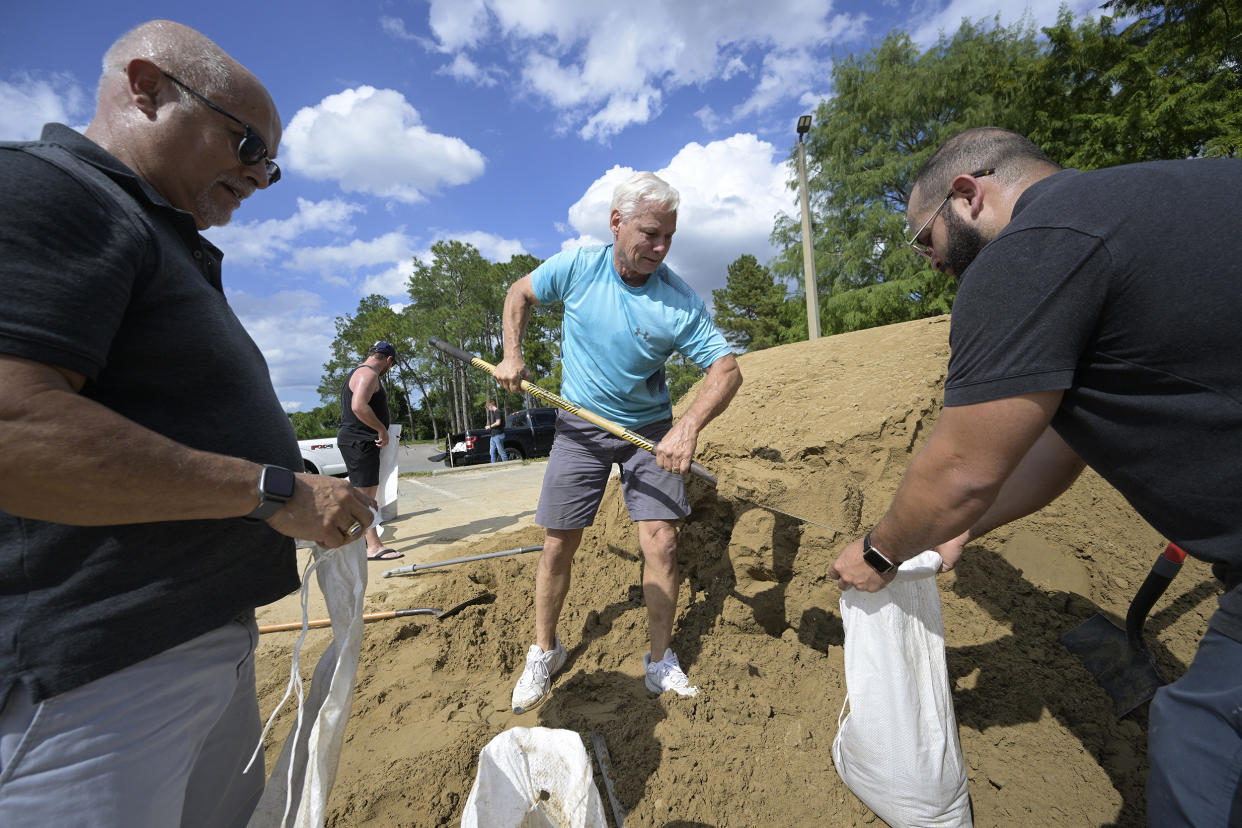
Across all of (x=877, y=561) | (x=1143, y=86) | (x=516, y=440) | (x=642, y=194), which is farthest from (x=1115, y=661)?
(x=1143, y=86)

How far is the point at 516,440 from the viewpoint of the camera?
14.8 metres

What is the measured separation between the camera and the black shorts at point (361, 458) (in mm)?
5031

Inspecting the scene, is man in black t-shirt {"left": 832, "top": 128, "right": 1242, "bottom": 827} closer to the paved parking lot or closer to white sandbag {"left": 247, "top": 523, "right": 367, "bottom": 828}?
white sandbag {"left": 247, "top": 523, "right": 367, "bottom": 828}

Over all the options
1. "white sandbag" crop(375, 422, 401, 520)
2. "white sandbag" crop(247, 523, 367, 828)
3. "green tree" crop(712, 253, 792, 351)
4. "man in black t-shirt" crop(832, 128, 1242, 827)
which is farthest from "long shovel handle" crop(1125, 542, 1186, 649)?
"green tree" crop(712, 253, 792, 351)

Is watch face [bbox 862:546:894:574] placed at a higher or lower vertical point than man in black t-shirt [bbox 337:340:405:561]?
lower

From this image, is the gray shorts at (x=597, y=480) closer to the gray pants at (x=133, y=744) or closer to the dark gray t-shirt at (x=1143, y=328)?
the gray pants at (x=133, y=744)

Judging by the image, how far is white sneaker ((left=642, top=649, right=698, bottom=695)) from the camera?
7.97 ft

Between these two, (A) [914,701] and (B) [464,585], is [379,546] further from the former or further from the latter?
(A) [914,701]

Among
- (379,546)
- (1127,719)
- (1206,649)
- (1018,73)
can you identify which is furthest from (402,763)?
(1018,73)

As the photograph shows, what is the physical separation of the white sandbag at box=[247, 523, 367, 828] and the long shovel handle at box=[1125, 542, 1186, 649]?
2.75 metres

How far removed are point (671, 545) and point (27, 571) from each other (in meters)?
2.06

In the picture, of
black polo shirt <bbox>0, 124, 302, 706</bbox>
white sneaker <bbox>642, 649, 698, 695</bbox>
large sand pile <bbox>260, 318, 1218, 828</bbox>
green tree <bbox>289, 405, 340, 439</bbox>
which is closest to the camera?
black polo shirt <bbox>0, 124, 302, 706</bbox>

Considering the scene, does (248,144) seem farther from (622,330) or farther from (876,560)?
(876,560)

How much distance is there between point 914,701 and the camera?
1.73m
